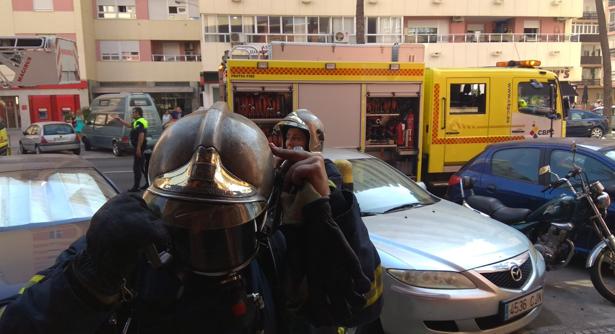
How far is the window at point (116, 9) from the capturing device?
3200 centimetres

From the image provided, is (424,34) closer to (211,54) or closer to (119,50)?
(211,54)

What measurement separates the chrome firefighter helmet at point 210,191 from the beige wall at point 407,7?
28.0m

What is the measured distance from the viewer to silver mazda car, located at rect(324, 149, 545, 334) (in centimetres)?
317

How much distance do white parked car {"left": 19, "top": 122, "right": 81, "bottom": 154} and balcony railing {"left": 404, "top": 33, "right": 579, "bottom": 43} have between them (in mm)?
20324

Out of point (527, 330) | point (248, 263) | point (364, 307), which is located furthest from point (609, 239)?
point (248, 263)

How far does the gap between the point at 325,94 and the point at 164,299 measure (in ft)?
22.4

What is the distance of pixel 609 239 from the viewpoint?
163 inches

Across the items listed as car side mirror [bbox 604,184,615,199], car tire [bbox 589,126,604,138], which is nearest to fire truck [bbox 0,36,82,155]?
car side mirror [bbox 604,184,615,199]

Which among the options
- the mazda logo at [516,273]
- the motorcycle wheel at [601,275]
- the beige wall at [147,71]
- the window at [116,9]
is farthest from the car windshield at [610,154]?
the window at [116,9]

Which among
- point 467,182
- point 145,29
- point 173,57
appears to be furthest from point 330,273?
point 145,29

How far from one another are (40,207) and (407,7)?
28.5 m

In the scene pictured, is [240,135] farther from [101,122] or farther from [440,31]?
[440,31]

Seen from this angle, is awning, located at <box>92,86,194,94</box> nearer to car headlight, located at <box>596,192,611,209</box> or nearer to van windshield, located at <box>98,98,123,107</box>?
van windshield, located at <box>98,98,123,107</box>

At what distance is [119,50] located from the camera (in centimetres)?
3238
